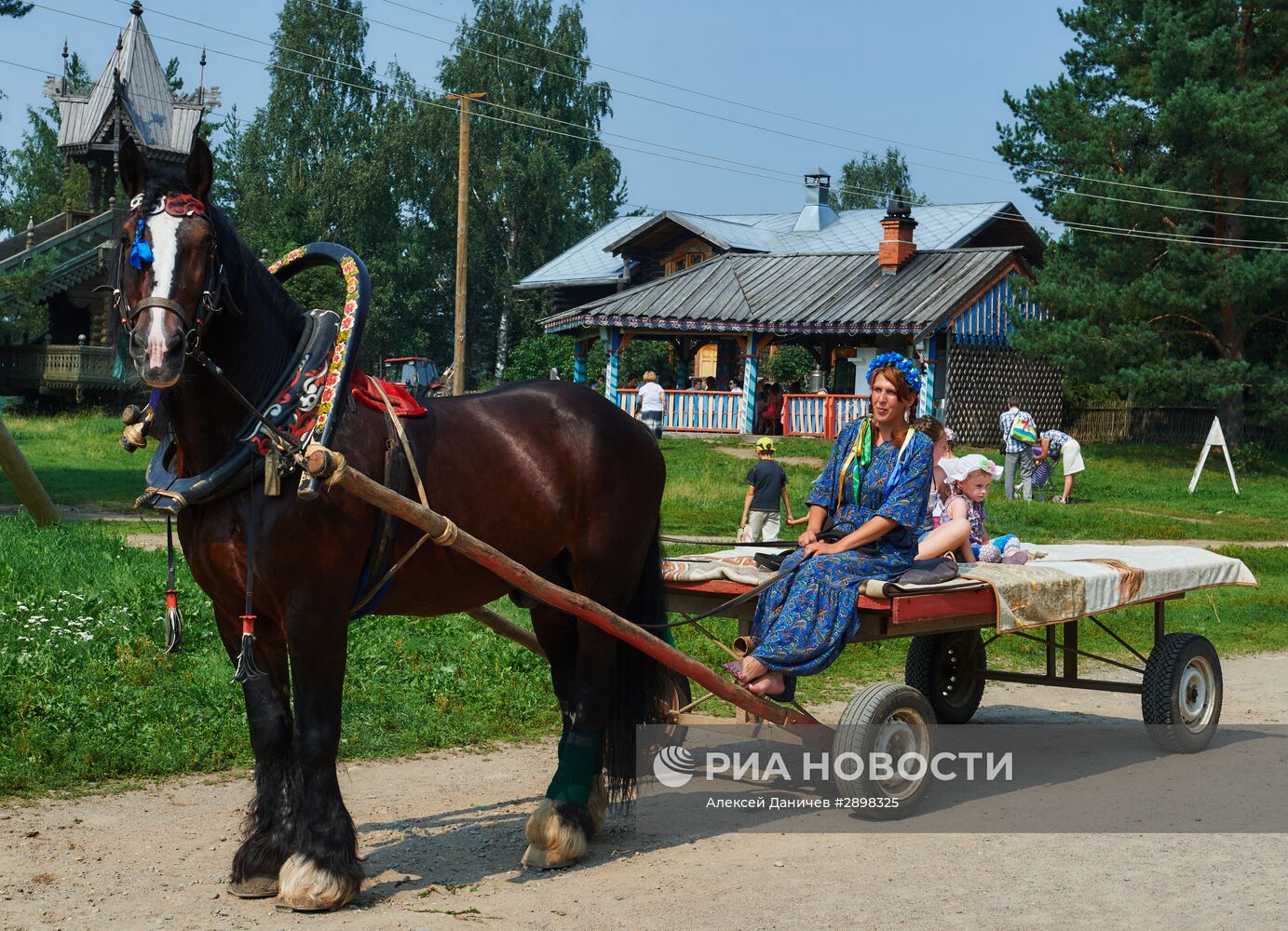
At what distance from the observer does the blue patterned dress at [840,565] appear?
6.14m

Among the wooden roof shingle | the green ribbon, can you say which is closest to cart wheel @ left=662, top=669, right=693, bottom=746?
the green ribbon

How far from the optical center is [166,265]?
4484 mm

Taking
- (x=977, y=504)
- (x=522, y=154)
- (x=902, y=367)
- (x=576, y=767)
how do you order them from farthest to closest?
(x=522, y=154)
(x=977, y=504)
(x=902, y=367)
(x=576, y=767)

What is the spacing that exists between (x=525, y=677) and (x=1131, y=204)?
2666 cm

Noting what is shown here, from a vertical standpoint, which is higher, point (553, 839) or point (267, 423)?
point (267, 423)

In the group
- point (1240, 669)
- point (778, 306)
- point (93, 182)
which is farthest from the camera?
point (93, 182)

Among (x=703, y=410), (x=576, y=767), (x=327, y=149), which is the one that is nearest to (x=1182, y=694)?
(x=576, y=767)

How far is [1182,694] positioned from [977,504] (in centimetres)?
158

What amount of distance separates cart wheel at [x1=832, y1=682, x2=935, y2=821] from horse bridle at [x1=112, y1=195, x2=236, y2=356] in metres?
3.28

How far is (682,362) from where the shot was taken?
38.0 meters

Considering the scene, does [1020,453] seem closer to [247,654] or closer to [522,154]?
[247,654]

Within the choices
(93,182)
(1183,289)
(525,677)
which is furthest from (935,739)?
(93,182)

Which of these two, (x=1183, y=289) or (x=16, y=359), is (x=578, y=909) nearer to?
(x=1183, y=289)

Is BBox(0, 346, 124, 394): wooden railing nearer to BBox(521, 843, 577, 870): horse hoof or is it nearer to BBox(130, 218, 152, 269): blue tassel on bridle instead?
BBox(521, 843, 577, 870): horse hoof
